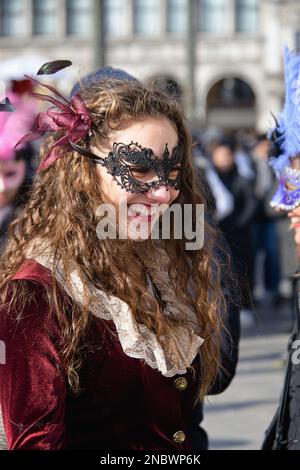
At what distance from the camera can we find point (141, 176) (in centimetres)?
236

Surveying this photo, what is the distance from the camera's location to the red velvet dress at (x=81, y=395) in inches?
79.6

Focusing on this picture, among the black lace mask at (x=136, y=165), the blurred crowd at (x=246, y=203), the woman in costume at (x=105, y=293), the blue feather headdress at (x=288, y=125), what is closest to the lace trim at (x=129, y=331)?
the woman in costume at (x=105, y=293)

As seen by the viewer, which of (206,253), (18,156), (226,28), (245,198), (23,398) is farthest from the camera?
(226,28)

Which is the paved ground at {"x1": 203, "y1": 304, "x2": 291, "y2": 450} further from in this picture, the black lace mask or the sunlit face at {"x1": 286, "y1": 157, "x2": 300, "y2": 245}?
the black lace mask

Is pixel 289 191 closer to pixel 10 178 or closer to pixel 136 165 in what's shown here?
pixel 136 165

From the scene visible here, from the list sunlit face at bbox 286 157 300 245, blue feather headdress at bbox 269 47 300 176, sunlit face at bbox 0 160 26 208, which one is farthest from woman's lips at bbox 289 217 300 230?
sunlit face at bbox 0 160 26 208

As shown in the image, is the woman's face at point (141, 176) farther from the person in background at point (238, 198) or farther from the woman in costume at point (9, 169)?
the person in background at point (238, 198)

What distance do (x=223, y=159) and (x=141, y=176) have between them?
6431mm

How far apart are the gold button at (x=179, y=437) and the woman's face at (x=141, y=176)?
44 centimetres

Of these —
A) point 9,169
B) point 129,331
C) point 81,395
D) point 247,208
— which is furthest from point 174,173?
point 247,208
